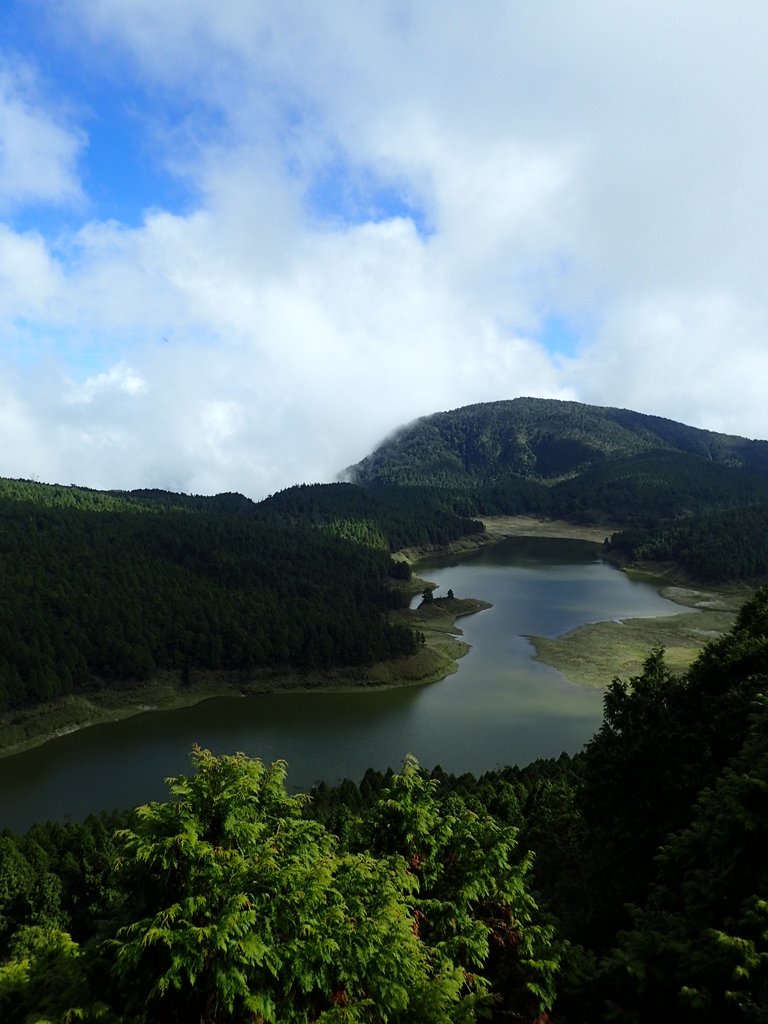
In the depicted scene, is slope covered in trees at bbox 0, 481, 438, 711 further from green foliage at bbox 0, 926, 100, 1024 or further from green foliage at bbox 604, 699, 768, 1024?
green foliage at bbox 604, 699, 768, 1024

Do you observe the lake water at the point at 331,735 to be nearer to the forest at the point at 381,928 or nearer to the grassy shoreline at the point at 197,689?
the grassy shoreline at the point at 197,689

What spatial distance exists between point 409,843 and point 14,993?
26.4ft

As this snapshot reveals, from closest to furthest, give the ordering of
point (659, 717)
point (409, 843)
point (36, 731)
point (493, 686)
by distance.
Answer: point (409, 843) < point (659, 717) < point (36, 731) < point (493, 686)

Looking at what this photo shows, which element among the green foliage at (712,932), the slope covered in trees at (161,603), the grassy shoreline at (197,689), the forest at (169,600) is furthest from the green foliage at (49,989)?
the forest at (169,600)

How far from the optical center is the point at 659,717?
27.2m

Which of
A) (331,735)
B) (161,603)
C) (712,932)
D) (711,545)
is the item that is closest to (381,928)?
(712,932)

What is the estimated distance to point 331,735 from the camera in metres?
62.7

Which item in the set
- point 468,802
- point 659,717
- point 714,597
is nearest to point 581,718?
point 468,802

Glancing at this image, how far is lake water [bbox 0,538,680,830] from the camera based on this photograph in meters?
52.9

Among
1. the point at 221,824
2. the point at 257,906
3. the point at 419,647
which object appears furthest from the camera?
the point at 419,647

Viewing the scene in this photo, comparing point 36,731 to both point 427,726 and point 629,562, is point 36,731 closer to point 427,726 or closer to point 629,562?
point 427,726

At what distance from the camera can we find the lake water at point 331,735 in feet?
173

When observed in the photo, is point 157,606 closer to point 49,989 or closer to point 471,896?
point 49,989

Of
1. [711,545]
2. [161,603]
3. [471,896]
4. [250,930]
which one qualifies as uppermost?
[711,545]
